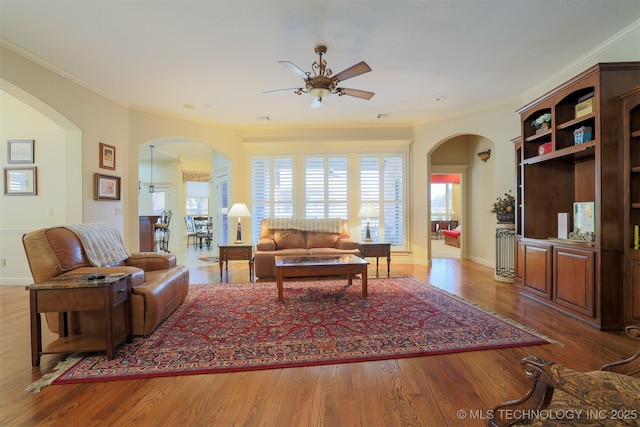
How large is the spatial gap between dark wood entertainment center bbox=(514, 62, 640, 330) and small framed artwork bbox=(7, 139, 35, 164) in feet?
22.6

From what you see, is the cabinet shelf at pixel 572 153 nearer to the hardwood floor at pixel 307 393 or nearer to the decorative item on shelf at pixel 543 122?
the decorative item on shelf at pixel 543 122

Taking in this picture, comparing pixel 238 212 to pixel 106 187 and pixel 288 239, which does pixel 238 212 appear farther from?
pixel 106 187

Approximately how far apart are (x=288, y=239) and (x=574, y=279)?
13.2 ft

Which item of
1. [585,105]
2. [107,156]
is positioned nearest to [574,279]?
[585,105]

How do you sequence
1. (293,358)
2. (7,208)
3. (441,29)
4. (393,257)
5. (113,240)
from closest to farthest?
(293,358) < (441,29) < (113,240) < (7,208) < (393,257)

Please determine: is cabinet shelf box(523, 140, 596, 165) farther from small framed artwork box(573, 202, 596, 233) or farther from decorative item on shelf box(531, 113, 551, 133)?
small framed artwork box(573, 202, 596, 233)

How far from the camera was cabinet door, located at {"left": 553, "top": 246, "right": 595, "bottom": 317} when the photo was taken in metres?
2.86

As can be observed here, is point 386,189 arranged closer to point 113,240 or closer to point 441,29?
point 441,29

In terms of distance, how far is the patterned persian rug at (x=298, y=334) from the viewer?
2.13m

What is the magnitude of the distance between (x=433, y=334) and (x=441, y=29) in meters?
2.89

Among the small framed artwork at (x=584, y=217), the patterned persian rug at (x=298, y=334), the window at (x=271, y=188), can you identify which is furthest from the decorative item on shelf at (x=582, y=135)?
the window at (x=271, y=188)

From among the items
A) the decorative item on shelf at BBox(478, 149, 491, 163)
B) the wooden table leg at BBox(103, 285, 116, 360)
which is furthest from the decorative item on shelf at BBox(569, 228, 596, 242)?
the wooden table leg at BBox(103, 285, 116, 360)

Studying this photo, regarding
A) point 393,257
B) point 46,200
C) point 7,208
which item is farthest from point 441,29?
point 7,208

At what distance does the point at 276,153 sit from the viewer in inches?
253
